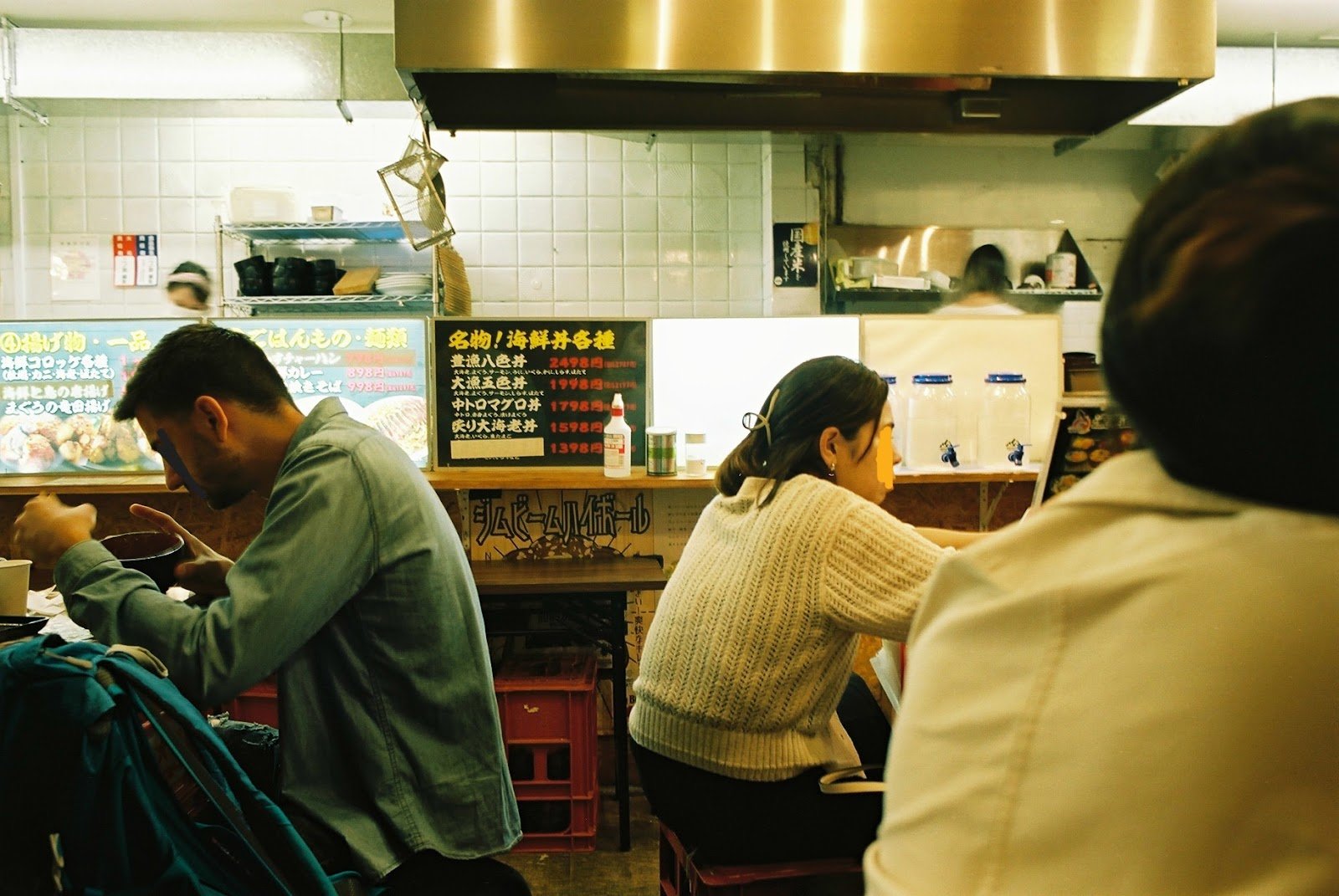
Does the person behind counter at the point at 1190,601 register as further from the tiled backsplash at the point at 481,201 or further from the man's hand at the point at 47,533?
the tiled backsplash at the point at 481,201

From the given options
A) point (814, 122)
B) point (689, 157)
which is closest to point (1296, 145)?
point (814, 122)

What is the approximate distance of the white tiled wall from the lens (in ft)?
17.4

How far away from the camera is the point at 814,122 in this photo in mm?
2473

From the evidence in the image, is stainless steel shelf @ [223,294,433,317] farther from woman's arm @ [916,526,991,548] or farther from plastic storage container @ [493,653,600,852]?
woman's arm @ [916,526,991,548]

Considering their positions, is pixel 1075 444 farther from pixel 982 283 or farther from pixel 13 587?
pixel 982 283

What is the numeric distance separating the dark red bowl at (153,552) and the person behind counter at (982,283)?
4382 mm

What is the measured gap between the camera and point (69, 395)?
338cm

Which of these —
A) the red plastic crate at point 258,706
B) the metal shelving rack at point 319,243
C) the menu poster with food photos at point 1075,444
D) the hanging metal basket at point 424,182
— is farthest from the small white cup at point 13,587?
the metal shelving rack at point 319,243

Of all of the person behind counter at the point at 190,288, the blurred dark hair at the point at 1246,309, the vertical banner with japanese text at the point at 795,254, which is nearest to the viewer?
the blurred dark hair at the point at 1246,309

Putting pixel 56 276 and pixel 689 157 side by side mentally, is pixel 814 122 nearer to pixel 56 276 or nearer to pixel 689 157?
pixel 689 157

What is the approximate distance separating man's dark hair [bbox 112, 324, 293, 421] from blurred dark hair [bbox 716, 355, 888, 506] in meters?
0.99

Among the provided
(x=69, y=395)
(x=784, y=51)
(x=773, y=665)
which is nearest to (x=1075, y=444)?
(x=773, y=665)

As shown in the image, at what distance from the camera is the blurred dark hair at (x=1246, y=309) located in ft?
1.47

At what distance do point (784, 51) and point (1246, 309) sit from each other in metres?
1.92
